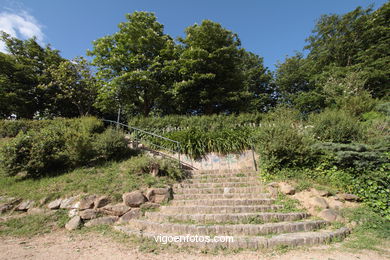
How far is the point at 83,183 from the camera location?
471 cm

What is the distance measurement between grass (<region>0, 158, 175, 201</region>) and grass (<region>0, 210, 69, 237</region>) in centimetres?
54

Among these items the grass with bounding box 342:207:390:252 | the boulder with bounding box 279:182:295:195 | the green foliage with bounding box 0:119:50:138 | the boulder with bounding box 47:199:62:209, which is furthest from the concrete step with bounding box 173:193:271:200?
the green foliage with bounding box 0:119:50:138

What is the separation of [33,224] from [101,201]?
1.64 m

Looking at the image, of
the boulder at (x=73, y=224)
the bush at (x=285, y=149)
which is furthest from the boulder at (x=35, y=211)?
the bush at (x=285, y=149)

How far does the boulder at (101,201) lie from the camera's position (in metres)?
4.04

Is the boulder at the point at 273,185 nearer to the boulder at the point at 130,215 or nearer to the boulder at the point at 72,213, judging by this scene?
the boulder at the point at 130,215

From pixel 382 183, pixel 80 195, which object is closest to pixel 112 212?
pixel 80 195

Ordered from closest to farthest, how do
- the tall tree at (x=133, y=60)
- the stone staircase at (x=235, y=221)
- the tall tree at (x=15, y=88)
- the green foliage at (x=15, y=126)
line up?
1. the stone staircase at (x=235, y=221)
2. the green foliage at (x=15, y=126)
3. the tall tree at (x=133, y=60)
4. the tall tree at (x=15, y=88)

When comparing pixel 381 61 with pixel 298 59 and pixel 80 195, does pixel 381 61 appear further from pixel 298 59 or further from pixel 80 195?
pixel 80 195

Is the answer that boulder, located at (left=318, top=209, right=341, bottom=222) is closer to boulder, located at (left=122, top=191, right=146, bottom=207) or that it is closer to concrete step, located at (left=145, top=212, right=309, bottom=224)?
concrete step, located at (left=145, top=212, right=309, bottom=224)

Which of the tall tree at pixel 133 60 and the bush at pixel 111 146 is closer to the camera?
the bush at pixel 111 146

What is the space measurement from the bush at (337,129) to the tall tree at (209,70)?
5.73m

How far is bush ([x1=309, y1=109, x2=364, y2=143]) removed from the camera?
516cm

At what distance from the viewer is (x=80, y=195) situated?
431 cm
